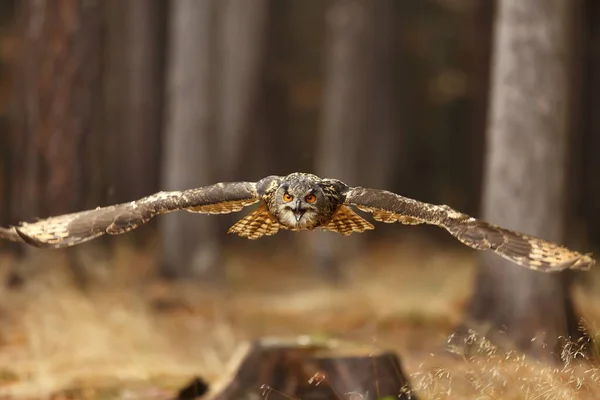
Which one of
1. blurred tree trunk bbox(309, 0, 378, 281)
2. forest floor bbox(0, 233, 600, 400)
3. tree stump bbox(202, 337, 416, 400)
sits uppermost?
blurred tree trunk bbox(309, 0, 378, 281)

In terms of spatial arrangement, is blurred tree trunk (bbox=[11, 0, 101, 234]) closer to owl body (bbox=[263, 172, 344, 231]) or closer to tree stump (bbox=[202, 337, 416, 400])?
tree stump (bbox=[202, 337, 416, 400])

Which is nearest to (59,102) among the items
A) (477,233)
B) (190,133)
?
(190,133)

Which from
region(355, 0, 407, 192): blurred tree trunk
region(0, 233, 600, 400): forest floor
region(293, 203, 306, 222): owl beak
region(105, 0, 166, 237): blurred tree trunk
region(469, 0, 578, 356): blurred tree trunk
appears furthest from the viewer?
region(105, 0, 166, 237): blurred tree trunk

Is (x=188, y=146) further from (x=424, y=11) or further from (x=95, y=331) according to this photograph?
(x=424, y=11)

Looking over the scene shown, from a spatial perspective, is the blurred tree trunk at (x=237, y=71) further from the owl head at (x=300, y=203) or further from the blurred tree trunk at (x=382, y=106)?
the owl head at (x=300, y=203)

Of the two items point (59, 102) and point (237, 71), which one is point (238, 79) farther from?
point (59, 102)

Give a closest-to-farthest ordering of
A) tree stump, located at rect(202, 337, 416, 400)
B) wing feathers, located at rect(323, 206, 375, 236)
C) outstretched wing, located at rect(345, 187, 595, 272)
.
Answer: outstretched wing, located at rect(345, 187, 595, 272) → wing feathers, located at rect(323, 206, 375, 236) → tree stump, located at rect(202, 337, 416, 400)

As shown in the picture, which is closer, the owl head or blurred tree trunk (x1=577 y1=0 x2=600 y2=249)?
the owl head

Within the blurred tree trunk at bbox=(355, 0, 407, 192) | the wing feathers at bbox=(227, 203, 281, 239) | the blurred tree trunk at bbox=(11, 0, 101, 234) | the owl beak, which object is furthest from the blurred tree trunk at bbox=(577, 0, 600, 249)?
the owl beak
